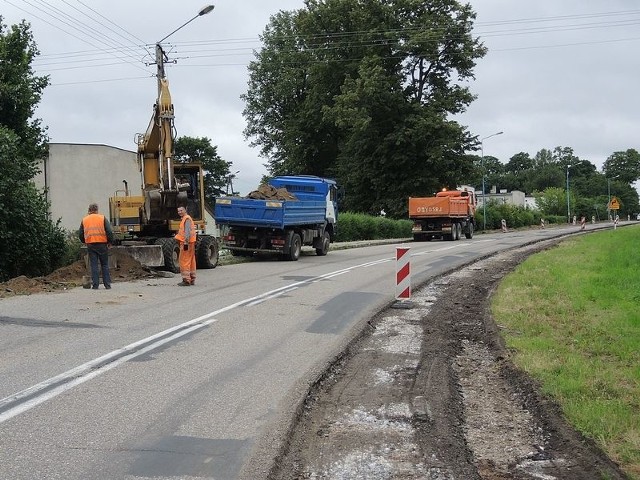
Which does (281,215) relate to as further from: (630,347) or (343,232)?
(343,232)

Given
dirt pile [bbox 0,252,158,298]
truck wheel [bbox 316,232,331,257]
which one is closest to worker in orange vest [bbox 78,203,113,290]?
Result: dirt pile [bbox 0,252,158,298]

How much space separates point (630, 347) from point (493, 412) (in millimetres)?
3041

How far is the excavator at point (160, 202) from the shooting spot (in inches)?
713

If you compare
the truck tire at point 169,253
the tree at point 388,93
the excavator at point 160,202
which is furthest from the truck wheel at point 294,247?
the tree at point 388,93

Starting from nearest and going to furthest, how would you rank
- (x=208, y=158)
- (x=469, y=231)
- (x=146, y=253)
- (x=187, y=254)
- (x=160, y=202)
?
(x=187, y=254) < (x=146, y=253) < (x=160, y=202) < (x=469, y=231) < (x=208, y=158)

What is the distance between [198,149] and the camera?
76625 mm

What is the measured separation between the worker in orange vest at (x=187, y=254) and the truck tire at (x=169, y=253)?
96.6 inches

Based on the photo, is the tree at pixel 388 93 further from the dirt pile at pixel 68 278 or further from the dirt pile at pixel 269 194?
the dirt pile at pixel 68 278

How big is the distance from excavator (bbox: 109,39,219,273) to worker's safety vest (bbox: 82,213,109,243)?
292cm

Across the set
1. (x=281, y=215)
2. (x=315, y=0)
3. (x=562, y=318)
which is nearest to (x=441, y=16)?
(x=315, y=0)

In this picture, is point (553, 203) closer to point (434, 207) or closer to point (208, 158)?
point (208, 158)

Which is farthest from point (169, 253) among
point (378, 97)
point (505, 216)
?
point (505, 216)

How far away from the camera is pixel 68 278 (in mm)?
16125

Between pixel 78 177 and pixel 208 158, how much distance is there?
134 ft
